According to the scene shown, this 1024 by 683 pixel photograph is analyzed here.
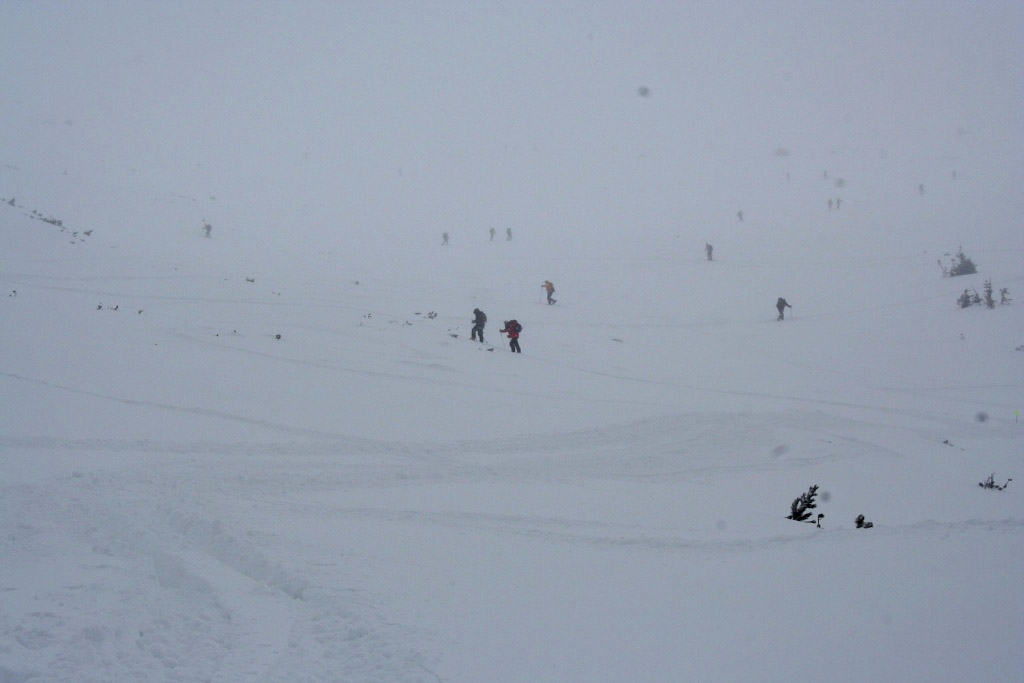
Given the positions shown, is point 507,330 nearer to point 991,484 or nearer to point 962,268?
point 991,484

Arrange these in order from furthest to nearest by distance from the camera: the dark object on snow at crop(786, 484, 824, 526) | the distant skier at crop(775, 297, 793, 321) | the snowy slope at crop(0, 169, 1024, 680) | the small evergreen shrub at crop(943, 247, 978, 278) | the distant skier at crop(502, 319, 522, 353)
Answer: the small evergreen shrub at crop(943, 247, 978, 278), the distant skier at crop(775, 297, 793, 321), the distant skier at crop(502, 319, 522, 353), the dark object on snow at crop(786, 484, 824, 526), the snowy slope at crop(0, 169, 1024, 680)

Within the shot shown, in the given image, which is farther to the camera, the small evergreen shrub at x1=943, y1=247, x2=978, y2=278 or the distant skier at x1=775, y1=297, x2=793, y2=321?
the small evergreen shrub at x1=943, y1=247, x2=978, y2=278

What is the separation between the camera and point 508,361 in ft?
60.4

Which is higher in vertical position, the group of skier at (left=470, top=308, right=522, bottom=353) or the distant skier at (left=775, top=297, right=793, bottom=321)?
the distant skier at (left=775, top=297, right=793, bottom=321)

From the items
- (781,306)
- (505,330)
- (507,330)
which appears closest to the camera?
(507,330)

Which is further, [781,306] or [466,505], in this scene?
[781,306]

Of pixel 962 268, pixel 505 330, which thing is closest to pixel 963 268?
pixel 962 268

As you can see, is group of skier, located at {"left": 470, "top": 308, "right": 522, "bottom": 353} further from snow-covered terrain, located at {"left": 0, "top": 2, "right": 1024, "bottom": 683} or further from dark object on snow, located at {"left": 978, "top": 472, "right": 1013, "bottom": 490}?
dark object on snow, located at {"left": 978, "top": 472, "right": 1013, "bottom": 490}

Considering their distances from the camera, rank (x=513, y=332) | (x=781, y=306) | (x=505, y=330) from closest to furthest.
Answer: (x=513, y=332) → (x=505, y=330) → (x=781, y=306)

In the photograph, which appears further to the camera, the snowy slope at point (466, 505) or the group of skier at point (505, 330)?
the group of skier at point (505, 330)

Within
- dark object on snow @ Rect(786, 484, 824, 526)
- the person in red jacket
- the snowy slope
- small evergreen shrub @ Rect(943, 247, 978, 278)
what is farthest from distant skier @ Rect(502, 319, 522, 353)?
small evergreen shrub @ Rect(943, 247, 978, 278)

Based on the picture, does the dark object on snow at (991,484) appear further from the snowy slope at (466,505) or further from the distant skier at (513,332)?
the distant skier at (513,332)

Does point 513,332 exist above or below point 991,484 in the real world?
above

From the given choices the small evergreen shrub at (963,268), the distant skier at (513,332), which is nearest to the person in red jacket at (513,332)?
the distant skier at (513,332)
